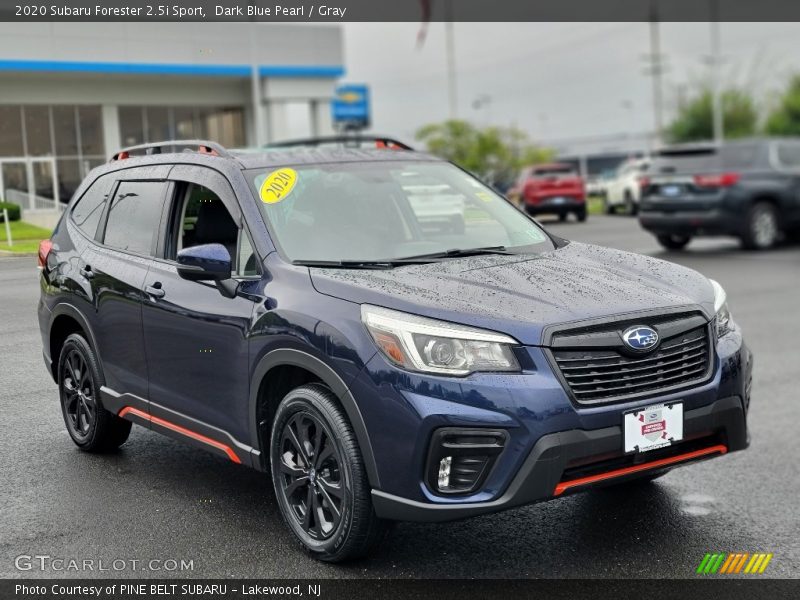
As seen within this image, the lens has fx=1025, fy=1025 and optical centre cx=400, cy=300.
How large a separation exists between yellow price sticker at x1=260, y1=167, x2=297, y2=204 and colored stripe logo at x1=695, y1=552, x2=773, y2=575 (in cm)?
248

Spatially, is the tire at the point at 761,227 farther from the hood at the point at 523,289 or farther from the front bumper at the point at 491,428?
the front bumper at the point at 491,428

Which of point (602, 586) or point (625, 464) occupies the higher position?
point (625, 464)

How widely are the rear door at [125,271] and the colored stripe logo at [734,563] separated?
2740 mm

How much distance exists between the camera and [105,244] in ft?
17.7

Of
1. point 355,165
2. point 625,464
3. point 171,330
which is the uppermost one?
point 355,165

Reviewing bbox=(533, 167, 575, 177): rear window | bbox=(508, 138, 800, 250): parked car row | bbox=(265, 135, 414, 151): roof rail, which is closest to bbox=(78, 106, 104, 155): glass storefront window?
bbox=(265, 135, 414, 151): roof rail

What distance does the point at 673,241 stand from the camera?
17016mm

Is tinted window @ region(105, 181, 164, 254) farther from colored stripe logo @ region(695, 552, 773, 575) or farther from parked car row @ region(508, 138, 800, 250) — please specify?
parked car row @ region(508, 138, 800, 250)

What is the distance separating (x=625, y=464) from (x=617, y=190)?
71.4 feet

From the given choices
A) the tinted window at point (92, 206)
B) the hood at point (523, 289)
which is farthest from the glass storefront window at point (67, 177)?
the hood at point (523, 289)

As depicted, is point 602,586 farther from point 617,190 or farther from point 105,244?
point 617,190

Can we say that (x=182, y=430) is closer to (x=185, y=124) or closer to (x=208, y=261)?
(x=208, y=261)

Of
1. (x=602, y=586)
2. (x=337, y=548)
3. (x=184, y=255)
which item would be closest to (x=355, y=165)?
(x=184, y=255)

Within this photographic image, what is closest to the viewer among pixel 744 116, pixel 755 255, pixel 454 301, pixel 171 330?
pixel 454 301
